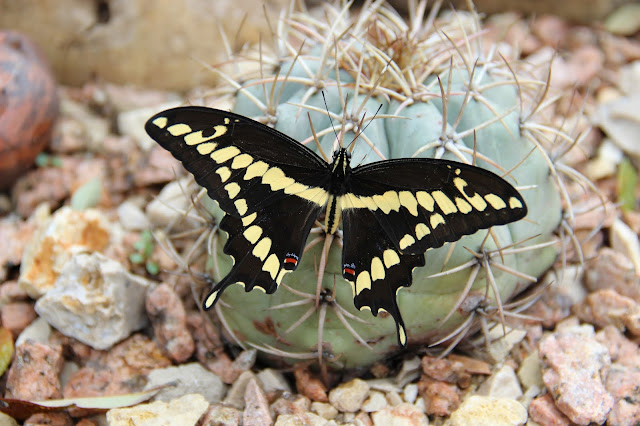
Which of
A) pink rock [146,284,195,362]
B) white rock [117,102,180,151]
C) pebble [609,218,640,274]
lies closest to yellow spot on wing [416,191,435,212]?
pink rock [146,284,195,362]

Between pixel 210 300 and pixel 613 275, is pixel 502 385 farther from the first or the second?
pixel 210 300

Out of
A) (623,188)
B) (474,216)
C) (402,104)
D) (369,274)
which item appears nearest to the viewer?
(474,216)

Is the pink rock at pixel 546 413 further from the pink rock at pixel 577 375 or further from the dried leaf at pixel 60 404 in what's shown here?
the dried leaf at pixel 60 404

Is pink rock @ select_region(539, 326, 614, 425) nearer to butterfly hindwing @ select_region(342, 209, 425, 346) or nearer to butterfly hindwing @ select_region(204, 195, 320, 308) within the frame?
butterfly hindwing @ select_region(342, 209, 425, 346)

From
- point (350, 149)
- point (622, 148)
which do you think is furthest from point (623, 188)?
point (350, 149)

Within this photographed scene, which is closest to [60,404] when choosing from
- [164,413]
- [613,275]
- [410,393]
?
[164,413]

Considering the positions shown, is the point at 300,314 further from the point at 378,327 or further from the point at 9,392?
the point at 9,392
